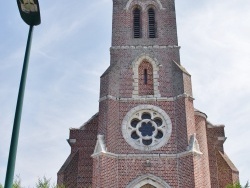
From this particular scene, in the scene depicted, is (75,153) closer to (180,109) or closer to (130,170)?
(130,170)

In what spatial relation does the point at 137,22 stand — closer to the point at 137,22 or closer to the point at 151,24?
the point at 137,22

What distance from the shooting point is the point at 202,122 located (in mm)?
21594

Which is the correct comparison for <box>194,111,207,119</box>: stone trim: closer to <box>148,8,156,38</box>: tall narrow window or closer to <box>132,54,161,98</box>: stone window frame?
<box>132,54,161,98</box>: stone window frame

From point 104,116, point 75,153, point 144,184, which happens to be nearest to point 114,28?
point 104,116

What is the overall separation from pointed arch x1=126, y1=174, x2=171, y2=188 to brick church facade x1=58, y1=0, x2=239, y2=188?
43 millimetres

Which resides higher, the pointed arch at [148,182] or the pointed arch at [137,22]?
the pointed arch at [137,22]

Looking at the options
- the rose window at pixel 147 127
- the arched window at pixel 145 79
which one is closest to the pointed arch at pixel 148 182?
the rose window at pixel 147 127

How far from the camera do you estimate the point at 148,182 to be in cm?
1856

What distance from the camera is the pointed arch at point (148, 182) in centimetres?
1844

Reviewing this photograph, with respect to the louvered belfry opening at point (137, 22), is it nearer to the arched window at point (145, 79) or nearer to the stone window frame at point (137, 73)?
the stone window frame at point (137, 73)

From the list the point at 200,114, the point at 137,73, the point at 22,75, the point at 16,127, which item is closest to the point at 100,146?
the point at 137,73

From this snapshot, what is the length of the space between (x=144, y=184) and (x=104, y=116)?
3.74m

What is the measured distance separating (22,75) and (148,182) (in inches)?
473

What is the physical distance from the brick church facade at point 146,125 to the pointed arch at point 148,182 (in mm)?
43
